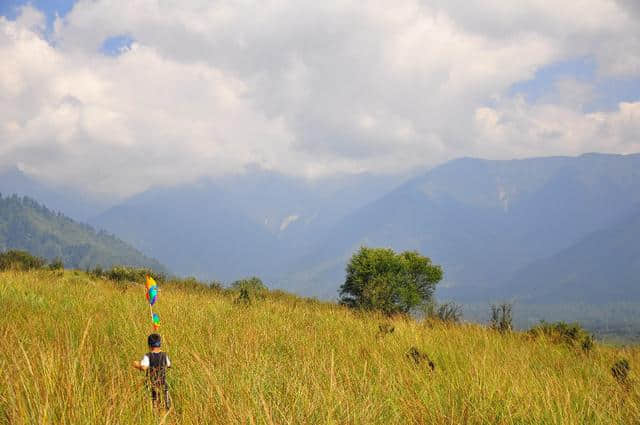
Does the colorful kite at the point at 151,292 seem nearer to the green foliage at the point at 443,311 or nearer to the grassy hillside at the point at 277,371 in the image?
the grassy hillside at the point at 277,371

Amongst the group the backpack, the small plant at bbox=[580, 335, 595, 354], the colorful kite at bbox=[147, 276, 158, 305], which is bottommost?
the small plant at bbox=[580, 335, 595, 354]

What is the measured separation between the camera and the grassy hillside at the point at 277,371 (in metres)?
3.22

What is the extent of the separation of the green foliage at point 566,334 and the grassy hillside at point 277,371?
454mm

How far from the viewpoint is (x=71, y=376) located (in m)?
3.27

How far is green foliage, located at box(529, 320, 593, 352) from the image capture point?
9.82 metres

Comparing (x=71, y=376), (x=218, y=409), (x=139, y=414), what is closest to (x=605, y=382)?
(x=218, y=409)

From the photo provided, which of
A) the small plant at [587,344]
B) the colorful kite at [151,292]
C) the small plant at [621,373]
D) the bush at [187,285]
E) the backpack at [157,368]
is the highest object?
the colorful kite at [151,292]

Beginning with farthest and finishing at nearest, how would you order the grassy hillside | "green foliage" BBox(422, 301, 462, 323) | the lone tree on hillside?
the lone tree on hillside < "green foliage" BBox(422, 301, 462, 323) < the grassy hillside

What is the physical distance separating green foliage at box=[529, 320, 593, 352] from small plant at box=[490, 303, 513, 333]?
553 millimetres

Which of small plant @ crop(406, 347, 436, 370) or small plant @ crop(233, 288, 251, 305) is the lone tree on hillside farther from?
small plant @ crop(406, 347, 436, 370)

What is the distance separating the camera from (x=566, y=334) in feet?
35.5

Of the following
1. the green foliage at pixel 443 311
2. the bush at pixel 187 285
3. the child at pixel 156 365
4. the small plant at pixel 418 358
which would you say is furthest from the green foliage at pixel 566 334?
the bush at pixel 187 285

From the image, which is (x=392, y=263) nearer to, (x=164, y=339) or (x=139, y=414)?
(x=164, y=339)

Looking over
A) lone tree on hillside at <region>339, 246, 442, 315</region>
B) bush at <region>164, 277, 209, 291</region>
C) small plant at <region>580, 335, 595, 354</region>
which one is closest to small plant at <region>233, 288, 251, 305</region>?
bush at <region>164, 277, 209, 291</region>
